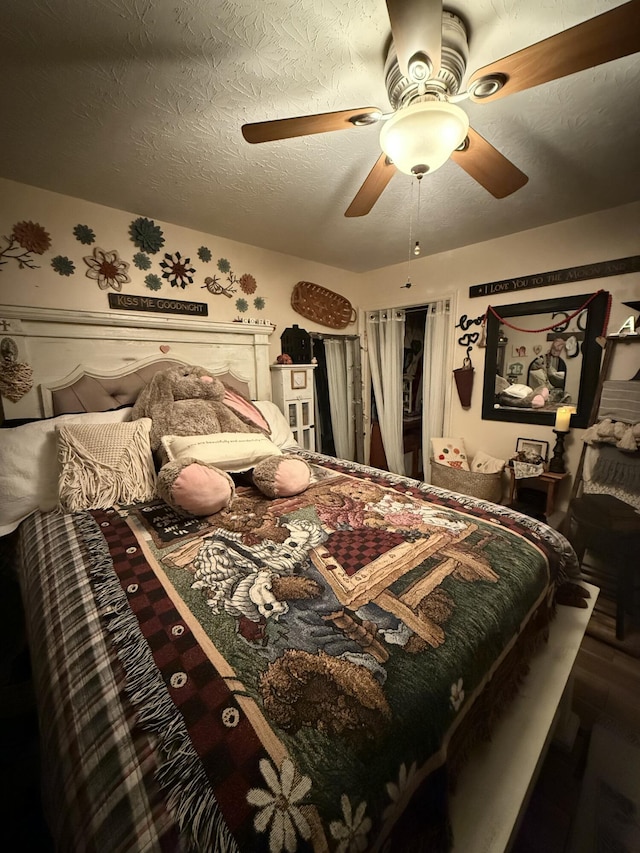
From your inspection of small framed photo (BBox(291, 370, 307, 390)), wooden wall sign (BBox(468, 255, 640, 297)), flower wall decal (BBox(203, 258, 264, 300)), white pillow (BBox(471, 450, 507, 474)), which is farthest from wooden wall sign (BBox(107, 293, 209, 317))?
white pillow (BBox(471, 450, 507, 474))

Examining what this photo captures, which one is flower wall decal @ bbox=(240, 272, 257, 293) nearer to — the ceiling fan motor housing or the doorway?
the doorway

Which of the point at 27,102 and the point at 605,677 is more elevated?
the point at 27,102

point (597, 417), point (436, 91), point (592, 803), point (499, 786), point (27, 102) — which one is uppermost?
point (27, 102)

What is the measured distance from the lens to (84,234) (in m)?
1.86

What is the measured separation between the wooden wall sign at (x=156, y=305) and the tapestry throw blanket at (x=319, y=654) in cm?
142

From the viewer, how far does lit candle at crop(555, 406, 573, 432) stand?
7.23ft

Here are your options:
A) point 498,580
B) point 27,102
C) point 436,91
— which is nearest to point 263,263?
point 27,102

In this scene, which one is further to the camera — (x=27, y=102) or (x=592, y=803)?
(x=27, y=102)

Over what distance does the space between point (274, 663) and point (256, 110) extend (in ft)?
5.93

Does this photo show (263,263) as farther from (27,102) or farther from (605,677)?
(605,677)

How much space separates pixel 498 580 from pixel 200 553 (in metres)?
0.93

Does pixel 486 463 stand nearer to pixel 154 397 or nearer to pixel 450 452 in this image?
pixel 450 452

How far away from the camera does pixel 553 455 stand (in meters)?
2.33

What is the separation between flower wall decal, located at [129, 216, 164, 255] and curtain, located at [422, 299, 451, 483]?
88.9 inches
